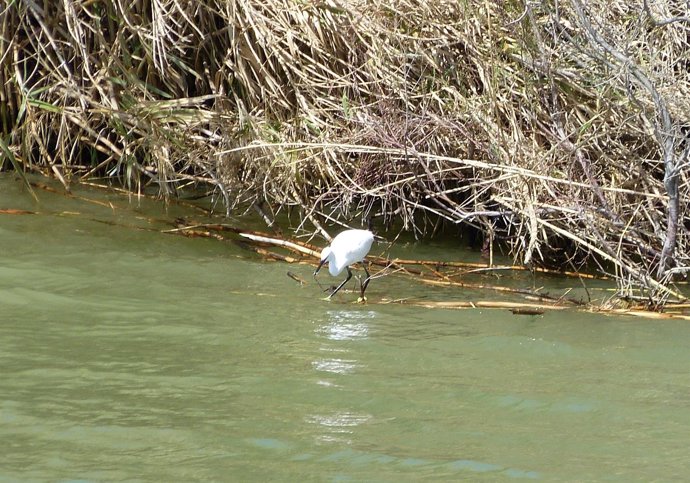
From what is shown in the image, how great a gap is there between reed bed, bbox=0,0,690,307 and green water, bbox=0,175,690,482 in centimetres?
81

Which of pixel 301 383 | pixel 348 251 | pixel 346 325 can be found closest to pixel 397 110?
pixel 348 251

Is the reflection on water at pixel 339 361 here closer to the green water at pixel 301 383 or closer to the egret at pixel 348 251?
the green water at pixel 301 383

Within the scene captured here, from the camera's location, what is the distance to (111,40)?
309 inches

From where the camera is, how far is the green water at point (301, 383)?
3438mm

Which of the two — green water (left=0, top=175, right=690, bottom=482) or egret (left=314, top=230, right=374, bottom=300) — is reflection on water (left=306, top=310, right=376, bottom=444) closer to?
green water (left=0, top=175, right=690, bottom=482)

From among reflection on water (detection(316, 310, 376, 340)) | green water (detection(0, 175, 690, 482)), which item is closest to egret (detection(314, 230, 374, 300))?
green water (detection(0, 175, 690, 482))

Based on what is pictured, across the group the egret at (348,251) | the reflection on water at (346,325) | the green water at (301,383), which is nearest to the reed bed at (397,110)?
the egret at (348,251)

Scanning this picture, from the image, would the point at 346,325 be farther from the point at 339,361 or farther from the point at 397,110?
the point at 397,110

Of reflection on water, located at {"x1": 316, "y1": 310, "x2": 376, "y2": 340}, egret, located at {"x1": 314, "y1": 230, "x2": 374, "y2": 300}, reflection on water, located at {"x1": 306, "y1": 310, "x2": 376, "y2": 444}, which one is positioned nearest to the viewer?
reflection on water, located at {"x1": 306, "y1": 310, "x2": 376, "y2": 444}

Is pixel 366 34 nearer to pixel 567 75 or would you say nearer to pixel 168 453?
pixel 567 75

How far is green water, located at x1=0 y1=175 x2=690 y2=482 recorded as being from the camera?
3438mm

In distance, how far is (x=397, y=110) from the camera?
6629 mm

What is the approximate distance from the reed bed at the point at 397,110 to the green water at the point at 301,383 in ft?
2.65

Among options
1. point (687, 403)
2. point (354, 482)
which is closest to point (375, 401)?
point (354, 482)
